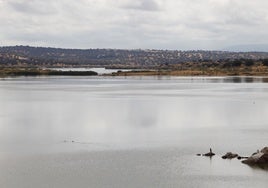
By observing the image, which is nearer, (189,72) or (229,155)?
(229,155)

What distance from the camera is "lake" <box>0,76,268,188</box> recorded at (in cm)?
2312

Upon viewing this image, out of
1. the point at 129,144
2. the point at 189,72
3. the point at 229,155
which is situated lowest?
the point at 189,72

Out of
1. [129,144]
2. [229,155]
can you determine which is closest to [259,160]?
[229,155]

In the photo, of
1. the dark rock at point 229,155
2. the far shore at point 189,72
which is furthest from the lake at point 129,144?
the far shore at point 189,72

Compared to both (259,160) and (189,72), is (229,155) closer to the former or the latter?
(259,160)

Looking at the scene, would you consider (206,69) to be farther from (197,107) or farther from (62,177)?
(62,177)

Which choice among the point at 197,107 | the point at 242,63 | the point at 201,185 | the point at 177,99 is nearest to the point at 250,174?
the point at 201,185

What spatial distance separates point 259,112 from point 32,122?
2010 centimetres

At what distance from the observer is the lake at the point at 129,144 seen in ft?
75.9

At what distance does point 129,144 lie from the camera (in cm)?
3083

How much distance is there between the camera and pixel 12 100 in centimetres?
6356

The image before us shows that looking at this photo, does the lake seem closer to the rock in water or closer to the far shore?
the rock in water

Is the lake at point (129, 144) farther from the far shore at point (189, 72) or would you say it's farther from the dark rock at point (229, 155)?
the far shore at point (189, 72)

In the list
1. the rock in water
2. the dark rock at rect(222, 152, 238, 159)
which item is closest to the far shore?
the dark rock at rect(222, 152, 238, 159)
